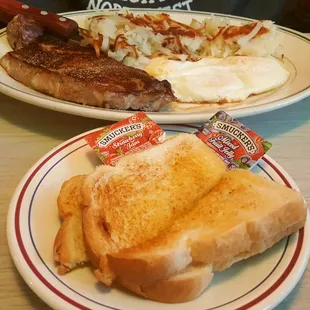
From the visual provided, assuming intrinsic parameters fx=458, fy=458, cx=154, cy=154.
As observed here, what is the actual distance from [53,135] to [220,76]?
2.28 feet

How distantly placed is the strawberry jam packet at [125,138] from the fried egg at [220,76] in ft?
1.35

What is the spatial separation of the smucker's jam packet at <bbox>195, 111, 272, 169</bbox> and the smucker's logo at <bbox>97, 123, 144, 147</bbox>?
171mm

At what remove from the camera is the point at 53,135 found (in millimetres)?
1493

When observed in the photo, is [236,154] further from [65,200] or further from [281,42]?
[281,42]

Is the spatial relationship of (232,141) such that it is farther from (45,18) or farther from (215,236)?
(45,18)

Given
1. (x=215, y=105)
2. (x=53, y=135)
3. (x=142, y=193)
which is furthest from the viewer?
(x=215, y=105)

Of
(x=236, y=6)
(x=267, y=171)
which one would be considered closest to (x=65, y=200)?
(x=267, y=171)

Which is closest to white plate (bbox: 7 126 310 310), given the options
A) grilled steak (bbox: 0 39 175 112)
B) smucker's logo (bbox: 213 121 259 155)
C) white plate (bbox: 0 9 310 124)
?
smucker's logo (bbox: 213 121 259 155)

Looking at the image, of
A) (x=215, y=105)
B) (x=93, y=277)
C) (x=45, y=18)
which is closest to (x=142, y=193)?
(x=93, y=277)

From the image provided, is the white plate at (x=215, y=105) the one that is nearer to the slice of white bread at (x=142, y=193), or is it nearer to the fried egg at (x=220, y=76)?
the fried egg at (x=220, y=76)

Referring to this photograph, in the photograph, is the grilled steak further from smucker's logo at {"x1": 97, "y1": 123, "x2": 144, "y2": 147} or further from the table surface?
smucker's logo at {"x1": 97, "y1": 123, "x2": 144, "y2": 147}

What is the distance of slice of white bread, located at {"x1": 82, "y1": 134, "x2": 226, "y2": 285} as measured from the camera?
90cm

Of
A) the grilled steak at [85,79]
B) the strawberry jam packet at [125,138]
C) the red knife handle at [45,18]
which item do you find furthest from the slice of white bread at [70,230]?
the red knife handle at [45,18]

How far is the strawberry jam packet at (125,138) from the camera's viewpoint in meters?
1.22
